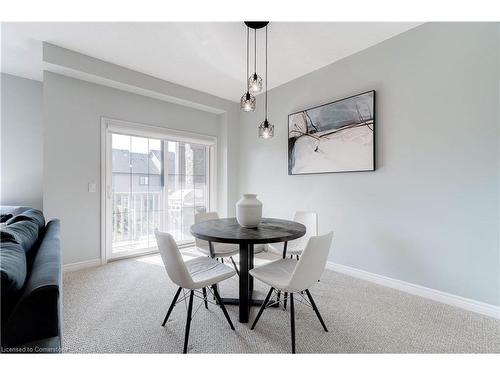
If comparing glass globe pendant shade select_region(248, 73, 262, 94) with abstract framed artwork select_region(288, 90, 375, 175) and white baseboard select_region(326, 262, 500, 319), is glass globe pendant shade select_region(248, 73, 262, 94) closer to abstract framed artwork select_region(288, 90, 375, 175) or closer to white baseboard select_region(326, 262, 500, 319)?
abstract framed artwork select_region(288, 90, 375, 175)

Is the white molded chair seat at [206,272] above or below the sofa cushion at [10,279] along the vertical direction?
below

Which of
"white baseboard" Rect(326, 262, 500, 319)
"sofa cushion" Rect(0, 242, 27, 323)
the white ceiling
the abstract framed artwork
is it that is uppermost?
the white ceiling

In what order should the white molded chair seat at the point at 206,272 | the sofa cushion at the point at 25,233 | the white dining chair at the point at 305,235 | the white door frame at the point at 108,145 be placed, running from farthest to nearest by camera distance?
1. the white door frame at the point at 108,145
2. the white dining chair at the point at 305,235
3. the white molded chair seat at the point at 206,272
4. the sofa cushion at the point at 25,233

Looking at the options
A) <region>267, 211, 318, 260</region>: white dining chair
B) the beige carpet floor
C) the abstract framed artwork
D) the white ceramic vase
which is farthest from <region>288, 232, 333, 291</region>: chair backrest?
the abstract framed artwork

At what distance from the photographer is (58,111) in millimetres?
2658

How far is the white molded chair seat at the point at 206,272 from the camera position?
152 cm

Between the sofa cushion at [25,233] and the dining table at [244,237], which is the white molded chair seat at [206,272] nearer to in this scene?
the dining table at [244,237]

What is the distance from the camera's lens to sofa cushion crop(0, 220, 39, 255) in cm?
127

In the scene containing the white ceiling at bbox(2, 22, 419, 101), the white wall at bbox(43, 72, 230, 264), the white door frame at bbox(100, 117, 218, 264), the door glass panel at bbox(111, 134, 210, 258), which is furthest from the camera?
the door glass panel at bbox(111, 134, 210, 258)

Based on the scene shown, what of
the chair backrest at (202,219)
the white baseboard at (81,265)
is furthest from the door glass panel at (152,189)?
the chair backrest at (202,219)

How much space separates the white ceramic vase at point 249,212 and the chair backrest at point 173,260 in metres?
0.63

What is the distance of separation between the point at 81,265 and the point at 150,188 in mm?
1297

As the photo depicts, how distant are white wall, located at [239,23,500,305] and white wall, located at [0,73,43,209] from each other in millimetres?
4019
